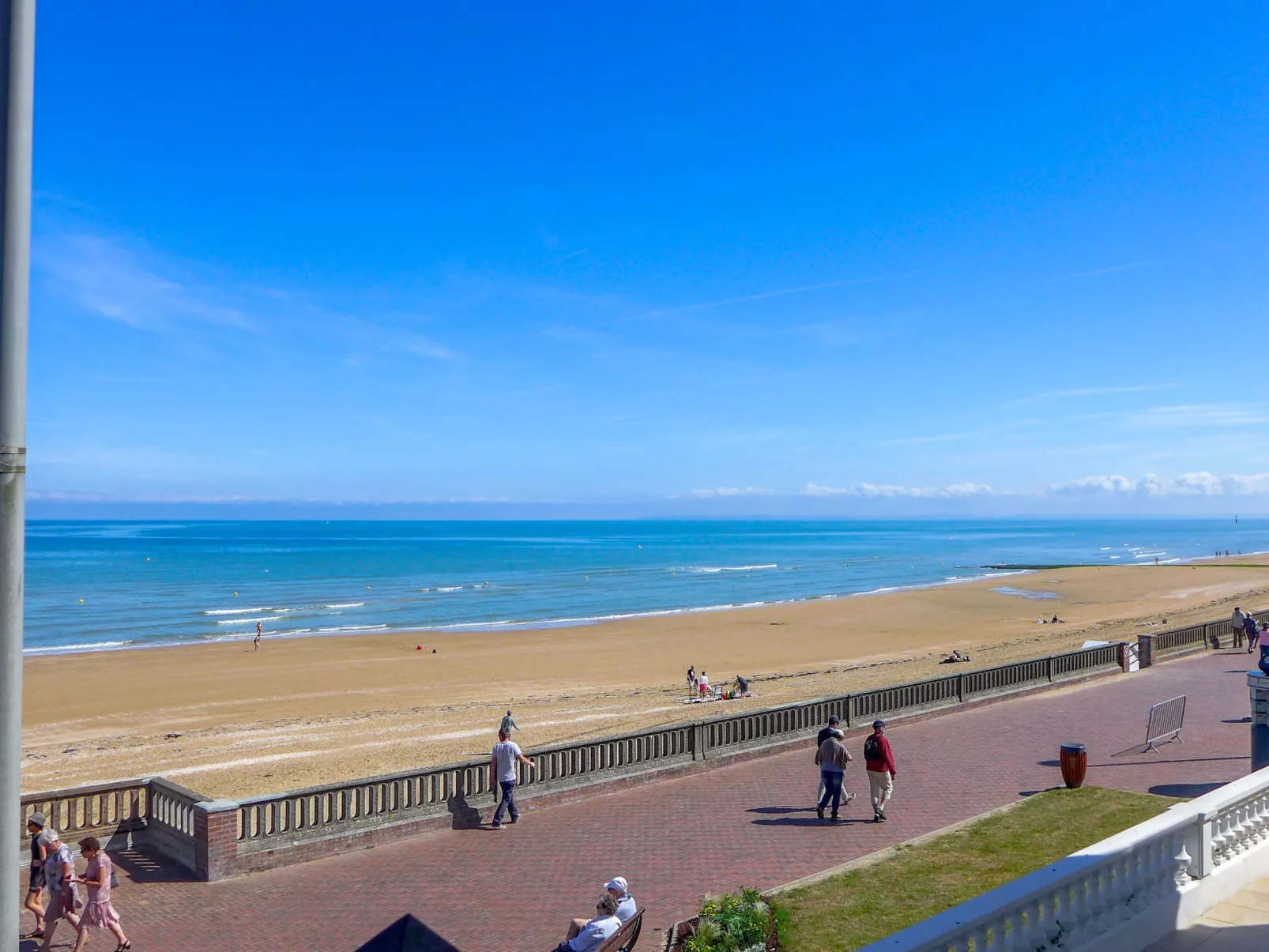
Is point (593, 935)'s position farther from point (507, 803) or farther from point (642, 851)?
point (507, 803)

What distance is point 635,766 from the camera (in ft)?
49.5

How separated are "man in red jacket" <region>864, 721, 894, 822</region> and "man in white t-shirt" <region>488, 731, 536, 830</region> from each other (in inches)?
191

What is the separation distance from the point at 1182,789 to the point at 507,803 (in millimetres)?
9737

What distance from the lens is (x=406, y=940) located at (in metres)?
6.17

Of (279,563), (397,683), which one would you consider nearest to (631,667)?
(397,683)

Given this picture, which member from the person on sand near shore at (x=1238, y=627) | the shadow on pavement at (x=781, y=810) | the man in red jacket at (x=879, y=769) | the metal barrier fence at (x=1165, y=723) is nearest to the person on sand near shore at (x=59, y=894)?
the shadow on pavement at (x=781, y=810)

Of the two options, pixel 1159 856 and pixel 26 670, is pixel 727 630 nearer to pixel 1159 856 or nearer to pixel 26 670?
pixel 26 670

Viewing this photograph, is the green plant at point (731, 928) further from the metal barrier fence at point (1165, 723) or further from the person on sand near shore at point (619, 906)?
the metal barrier fence at point (1165, 723)

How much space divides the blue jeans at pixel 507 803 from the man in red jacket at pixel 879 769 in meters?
4.89

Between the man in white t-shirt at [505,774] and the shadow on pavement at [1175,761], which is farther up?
the man in white t-shirt at [505,774]

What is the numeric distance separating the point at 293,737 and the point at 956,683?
17.4 metres

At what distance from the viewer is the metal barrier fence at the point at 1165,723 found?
16.4m

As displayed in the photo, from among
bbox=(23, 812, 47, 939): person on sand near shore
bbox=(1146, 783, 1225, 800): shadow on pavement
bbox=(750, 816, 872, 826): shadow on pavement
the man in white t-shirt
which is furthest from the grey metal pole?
bbox=(1146, 783, 1225, 800): shadow on pavement

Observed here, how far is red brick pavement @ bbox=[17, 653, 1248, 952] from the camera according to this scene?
969cm
